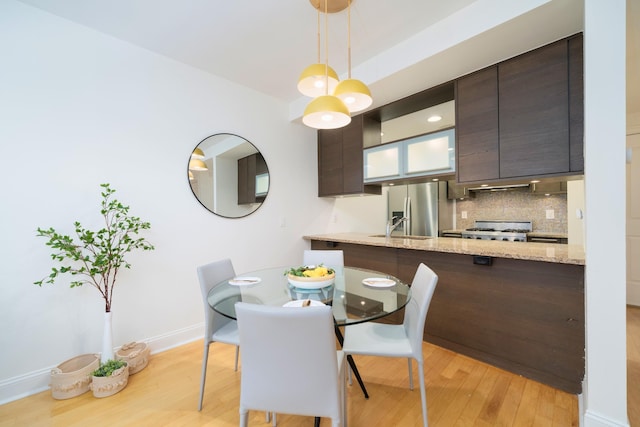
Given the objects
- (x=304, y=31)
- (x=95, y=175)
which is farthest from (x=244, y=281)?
(x=304, y=31)

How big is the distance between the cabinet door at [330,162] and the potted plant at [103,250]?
2150mm

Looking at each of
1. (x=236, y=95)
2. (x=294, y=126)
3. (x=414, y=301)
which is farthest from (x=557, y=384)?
(x=236, y=95)

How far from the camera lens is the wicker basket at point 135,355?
1.99 metres

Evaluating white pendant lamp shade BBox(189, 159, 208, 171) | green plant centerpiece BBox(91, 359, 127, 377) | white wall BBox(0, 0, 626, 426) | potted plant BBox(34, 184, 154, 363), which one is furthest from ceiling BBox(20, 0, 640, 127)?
green plant centerpiece BBox(91, 359, 127, 377)

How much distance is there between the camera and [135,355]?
2016 mm

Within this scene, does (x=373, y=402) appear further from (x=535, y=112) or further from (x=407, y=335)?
(x=535, y=112)

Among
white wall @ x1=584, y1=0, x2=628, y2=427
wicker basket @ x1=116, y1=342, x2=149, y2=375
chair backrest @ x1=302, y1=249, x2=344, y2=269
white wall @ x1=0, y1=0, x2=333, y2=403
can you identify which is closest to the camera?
white wall @ x1=584, y1=0, x2=628, y2=427

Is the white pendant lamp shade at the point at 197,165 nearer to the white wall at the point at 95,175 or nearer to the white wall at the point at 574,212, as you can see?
the white wall at the point at 95,175

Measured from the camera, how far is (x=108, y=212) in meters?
2.08

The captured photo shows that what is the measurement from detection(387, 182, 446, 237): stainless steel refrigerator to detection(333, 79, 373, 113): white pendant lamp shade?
3.16m

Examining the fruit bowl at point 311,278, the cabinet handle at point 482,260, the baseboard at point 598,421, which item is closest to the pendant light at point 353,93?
the fruit bowl at point 311,278

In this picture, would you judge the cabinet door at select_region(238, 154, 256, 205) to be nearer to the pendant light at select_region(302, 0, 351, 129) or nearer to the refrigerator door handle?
the pendant light at select_region(302, 0, 351, 129)

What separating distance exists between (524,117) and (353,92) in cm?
143

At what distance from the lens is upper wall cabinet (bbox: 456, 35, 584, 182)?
1.82m
